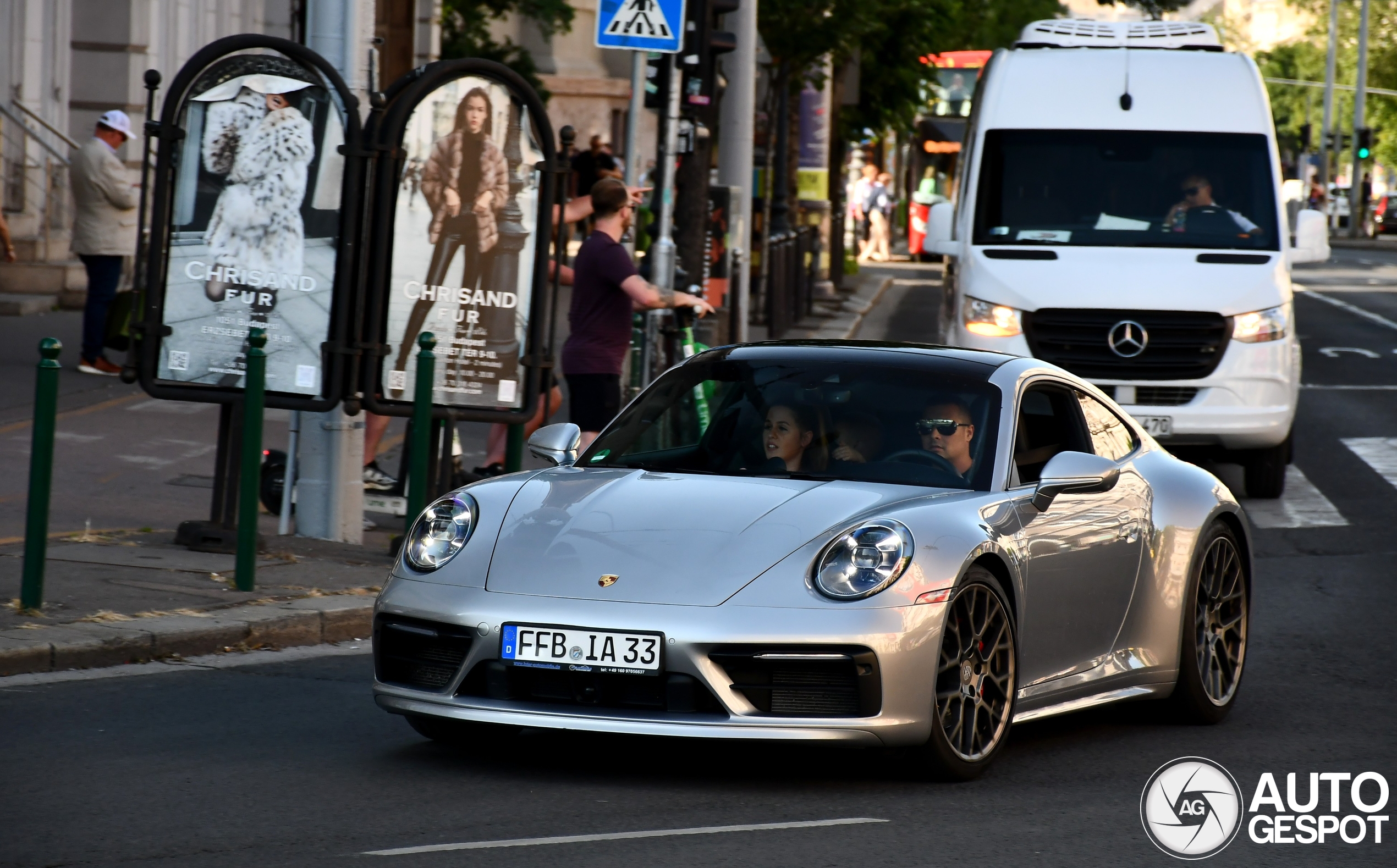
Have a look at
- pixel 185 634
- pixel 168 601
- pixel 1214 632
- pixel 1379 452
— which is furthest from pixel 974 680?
pixel 1379 452

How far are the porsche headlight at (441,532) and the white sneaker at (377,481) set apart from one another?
16.8 ft

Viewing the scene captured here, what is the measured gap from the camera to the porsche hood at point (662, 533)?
583cm

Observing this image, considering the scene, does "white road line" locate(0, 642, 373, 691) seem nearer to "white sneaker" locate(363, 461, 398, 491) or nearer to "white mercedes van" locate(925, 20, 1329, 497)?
"white sneaker" locate(363, 461, 398, 491)

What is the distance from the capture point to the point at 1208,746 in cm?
690

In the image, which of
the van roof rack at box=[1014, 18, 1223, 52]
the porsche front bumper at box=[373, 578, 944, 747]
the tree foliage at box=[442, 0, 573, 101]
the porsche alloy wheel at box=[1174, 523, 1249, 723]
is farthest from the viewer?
the tree foliage at box=[442, 0, 573, 101]

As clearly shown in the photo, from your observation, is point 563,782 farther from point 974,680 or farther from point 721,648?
point 974,680

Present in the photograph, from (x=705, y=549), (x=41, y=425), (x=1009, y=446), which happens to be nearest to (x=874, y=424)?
(x=1009, y=446)

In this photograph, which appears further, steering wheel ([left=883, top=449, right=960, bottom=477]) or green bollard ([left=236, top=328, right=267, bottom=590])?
green bollard ([left=236, top=328, right=267, bottom=590])

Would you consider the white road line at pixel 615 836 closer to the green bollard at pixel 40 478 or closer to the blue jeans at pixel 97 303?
the green bollard at pixel 40 478

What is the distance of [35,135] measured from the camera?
21656 millimetres

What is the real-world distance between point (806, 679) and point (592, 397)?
5.60 metres

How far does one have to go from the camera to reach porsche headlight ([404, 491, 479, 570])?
617 cm

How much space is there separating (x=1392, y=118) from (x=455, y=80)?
92.1 metres

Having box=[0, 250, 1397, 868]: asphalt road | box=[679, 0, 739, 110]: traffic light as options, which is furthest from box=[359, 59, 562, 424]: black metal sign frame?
box=[679, 0, 739, 110]: traffic light
